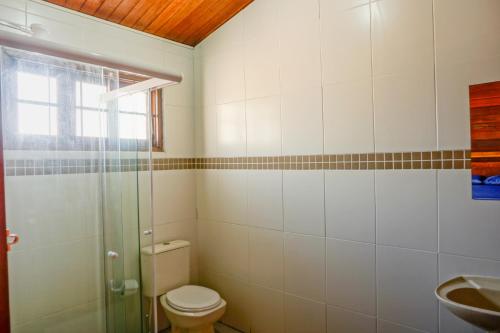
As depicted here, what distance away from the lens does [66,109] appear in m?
1.38

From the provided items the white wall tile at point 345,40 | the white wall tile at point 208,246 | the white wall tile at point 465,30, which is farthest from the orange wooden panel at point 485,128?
the white wall tile at point 208,246

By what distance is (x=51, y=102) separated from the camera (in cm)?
133

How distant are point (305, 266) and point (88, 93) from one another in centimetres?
164

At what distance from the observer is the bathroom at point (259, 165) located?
1.35m

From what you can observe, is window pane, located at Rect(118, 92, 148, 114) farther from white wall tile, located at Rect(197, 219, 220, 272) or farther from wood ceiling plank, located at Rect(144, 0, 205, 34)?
white wall tile, located at Rect(197, 219, 220, 272)

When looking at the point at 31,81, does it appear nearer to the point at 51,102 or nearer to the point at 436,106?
the point at 51,102

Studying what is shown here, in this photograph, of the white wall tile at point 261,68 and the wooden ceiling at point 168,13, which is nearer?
the wooden ceiling at point 168,13

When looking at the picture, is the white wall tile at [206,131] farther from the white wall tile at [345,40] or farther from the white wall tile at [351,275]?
the white wall tile at [351,275]

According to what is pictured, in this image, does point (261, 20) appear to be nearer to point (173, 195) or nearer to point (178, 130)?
point (178, 130)

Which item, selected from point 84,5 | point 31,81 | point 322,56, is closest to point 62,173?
point 31,81

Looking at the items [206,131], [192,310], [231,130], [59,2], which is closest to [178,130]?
[206,131]

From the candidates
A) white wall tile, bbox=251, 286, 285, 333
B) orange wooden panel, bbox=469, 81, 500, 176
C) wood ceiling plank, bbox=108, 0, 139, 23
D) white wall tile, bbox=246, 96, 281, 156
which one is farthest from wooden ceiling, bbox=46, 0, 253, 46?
white wall tile, bbox=251, 286, 285, 333

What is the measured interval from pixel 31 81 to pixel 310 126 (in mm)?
1513

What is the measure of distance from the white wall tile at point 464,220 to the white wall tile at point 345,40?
2.44 ft
